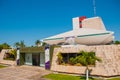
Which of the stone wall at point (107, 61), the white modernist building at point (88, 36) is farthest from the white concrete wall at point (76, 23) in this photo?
the stone wall at point (107, 61)

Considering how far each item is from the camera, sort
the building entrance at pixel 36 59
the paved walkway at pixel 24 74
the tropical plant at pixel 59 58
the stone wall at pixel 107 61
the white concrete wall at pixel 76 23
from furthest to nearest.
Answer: the white concrete wall at pixel 76 23, the building entrance at pixel 36 59, the tropical plant at pixel 59 58, the paved walkway at pixel 24 74, the stone wall at pixel 107 61

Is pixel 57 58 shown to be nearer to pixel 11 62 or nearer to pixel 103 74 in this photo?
pixel 103 74

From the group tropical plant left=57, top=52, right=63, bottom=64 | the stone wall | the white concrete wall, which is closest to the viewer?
the stone wall

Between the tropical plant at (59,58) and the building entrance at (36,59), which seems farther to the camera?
the building entrance at (36,59)

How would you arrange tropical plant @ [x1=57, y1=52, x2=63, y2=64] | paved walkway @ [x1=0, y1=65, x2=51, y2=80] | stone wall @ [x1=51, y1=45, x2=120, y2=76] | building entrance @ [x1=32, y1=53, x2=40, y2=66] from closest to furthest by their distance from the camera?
stone wall @ [x1=51, y1=45, x2=120, y2=76], paved walkway @ [x1=0, y1=65, x2=51, y2=80], tropical plant @ [x1=57, y1=52, x2=63, y2=64], building entrance @ [x1=32, y1=53, x2=40, y2=66]

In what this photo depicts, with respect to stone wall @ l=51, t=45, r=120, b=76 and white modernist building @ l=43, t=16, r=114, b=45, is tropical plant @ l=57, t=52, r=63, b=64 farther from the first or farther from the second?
stone wall @ l=51, t=45, r=120, b=76

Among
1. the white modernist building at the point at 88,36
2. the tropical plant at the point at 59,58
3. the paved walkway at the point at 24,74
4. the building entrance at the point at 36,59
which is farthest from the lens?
the building entrance at the point at 36,59

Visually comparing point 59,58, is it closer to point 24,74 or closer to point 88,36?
point 88,36

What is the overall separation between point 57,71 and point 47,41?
27.6 ft

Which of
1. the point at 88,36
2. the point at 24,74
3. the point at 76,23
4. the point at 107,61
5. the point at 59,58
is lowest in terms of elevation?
the point at 24,74

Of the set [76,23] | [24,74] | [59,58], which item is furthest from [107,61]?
Result: [76,23]

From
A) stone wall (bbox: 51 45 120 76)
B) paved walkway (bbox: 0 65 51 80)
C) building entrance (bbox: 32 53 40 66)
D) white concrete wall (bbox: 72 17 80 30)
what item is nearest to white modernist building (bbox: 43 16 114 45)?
white concrete wall (bbox: 72 17 80 30)

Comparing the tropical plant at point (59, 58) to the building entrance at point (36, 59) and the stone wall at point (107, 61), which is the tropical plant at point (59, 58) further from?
the building entrance at point (36, 59)

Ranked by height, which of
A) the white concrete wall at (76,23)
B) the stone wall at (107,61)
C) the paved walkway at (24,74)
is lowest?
the paved walkway at (24,74)
